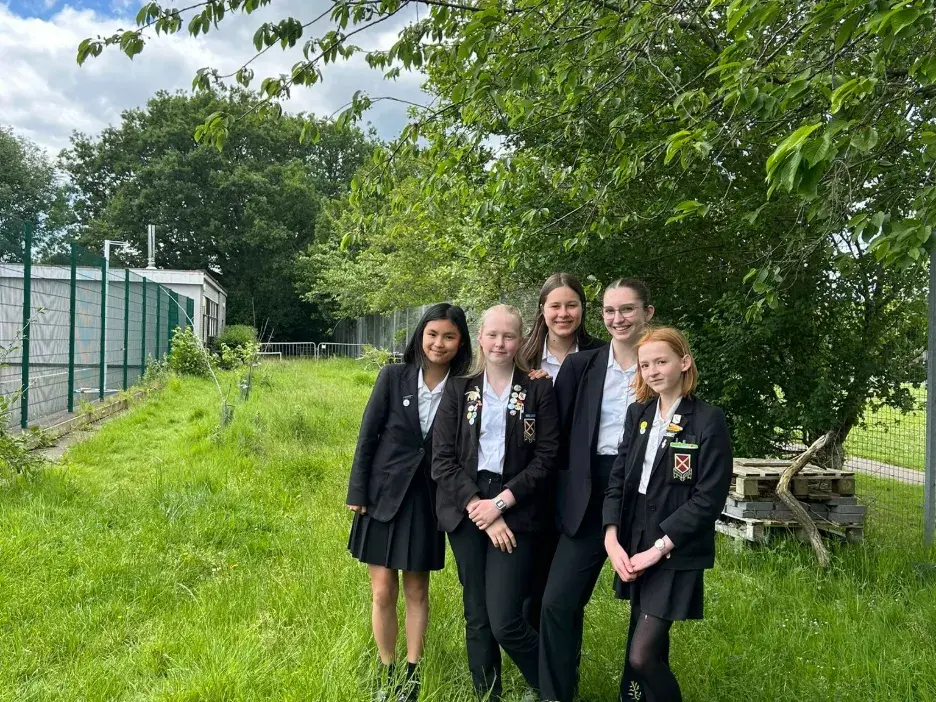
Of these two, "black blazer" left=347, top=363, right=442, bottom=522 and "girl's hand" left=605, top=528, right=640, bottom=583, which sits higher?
"black blazer" left=347, top=363, right=442, bottom=522

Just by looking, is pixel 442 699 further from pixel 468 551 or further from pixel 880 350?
pixel 880 350

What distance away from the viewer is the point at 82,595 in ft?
13.2

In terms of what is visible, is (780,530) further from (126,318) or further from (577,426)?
(126,318)

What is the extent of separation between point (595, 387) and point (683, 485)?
1.82 feet

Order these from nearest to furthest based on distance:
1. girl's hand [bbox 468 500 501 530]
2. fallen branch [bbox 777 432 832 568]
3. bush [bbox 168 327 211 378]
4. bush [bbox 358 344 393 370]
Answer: girl's hand [bbox 468 500 501 530] < fallen branch [bbox 777 432 832 568] < bush [bbox 168 327 211 378] < bush [bbox 358 344 393 370]

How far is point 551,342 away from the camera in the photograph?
129 inches

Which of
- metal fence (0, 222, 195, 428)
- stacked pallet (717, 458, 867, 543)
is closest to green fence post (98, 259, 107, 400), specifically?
metal fence (0, 222, 195, 428)

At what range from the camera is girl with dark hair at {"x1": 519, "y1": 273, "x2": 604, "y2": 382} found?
3176 mm

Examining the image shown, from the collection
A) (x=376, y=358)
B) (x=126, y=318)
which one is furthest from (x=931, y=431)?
(x=376, y=358)

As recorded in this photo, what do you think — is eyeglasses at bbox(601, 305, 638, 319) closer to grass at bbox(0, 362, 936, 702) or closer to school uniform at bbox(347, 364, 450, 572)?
school uniform at bbox(347, 364, 450, 572)

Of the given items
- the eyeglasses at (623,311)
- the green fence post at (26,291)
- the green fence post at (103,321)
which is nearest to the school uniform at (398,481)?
the eyeglasses at (623,311)

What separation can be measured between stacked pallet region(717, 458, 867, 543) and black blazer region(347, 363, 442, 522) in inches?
118

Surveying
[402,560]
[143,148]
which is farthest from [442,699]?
[143,148]

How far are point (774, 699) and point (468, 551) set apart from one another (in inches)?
62.1
